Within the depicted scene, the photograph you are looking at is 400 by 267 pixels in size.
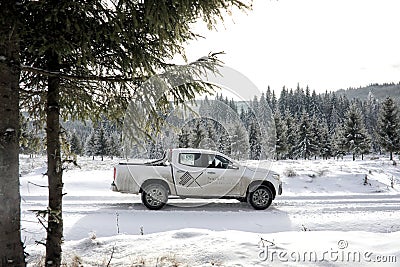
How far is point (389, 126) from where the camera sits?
44.3m

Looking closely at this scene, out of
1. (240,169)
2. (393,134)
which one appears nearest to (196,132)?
(393,134)

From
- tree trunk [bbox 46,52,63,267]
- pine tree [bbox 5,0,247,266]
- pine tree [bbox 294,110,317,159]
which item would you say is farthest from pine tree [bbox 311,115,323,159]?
tree trunk [bbox 46,52,63,267]

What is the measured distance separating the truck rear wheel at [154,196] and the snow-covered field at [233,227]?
341 millimetres

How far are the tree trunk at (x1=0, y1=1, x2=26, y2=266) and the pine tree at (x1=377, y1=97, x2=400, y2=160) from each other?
48991 mm

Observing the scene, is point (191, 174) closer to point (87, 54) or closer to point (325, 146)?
point (87, 54)

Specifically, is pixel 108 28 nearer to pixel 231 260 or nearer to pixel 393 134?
pixel 231 260

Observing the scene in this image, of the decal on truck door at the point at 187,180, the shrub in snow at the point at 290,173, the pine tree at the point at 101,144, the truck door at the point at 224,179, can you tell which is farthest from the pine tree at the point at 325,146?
the decal on truck door at the point at 187,180

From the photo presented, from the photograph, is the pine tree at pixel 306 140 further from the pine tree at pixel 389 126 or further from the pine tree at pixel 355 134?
the pine tree at pixel 389 126

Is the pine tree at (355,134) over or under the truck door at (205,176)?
over

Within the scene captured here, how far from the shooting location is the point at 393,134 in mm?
44531

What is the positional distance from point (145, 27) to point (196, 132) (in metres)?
39.2

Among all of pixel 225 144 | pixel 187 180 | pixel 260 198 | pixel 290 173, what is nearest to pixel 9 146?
pixel 187 180

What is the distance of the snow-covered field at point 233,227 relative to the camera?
4363mm

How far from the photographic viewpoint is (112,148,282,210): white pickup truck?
32.0ft
